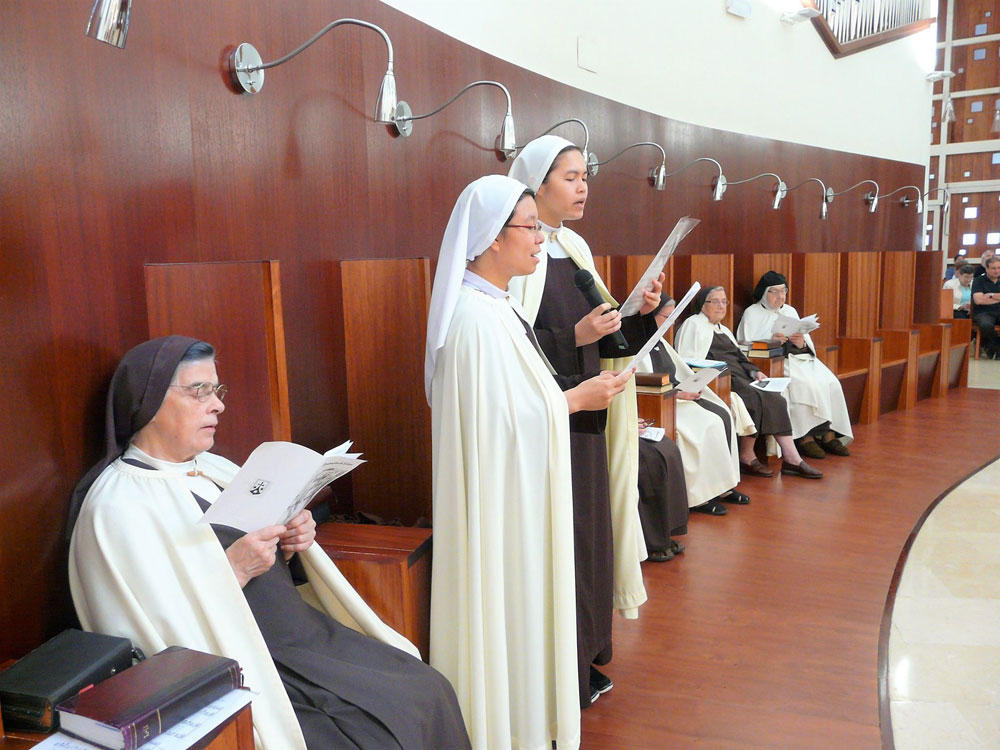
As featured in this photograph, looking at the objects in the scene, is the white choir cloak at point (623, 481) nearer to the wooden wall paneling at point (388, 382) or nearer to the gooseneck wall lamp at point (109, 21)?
the wooden wall paneling at point (388, 382)

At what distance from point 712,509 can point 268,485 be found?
3.69 m

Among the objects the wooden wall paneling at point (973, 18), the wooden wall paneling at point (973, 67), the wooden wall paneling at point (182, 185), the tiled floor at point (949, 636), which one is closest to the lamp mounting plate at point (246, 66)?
the wooden wall paneling at point (182, 185)

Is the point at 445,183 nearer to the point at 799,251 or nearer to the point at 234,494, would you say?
the point at 234,494

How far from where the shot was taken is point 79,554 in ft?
5.87

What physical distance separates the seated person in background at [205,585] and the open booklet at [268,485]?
2.9 inches

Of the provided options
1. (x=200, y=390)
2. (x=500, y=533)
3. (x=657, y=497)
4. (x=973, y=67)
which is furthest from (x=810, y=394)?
(x=973, y=67)

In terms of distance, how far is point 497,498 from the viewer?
7.50 ft

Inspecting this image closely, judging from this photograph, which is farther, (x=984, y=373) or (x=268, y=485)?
(x=984, y=373)

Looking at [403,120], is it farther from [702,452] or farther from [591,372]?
[702,452]

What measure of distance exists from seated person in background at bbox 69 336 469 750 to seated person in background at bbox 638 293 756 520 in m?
3.01

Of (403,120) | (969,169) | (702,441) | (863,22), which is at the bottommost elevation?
(702,441)

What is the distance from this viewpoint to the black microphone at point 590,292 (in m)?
2.82

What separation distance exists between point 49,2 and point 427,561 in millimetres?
1696

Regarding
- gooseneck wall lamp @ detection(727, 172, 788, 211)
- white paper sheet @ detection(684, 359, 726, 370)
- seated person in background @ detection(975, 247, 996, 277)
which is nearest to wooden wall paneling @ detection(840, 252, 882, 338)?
gooseneck wall lamp @ detection(727, 172, 788, 211)
